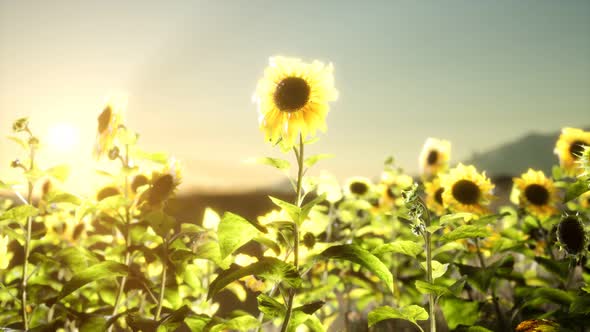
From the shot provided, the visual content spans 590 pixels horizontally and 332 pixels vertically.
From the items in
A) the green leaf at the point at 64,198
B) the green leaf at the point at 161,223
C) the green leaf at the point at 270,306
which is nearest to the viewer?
the green leaf at the point at 270,306

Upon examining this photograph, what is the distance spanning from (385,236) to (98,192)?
2.17m

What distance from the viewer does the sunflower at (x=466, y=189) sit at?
2.24m

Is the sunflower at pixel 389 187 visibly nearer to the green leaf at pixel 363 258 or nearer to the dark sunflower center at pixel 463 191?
the dark sunflower center at pixel 463 191

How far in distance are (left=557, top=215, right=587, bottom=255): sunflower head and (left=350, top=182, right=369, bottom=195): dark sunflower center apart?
2.30 metres

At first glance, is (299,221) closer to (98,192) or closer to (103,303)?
(98,192)

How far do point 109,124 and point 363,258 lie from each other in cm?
114

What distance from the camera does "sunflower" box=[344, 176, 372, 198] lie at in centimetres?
375

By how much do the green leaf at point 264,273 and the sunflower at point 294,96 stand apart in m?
0.45

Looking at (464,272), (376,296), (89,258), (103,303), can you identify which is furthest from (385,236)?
(89,258)

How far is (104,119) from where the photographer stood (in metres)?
1.75

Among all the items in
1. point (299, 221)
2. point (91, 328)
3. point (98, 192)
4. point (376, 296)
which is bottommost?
point (376, 296)

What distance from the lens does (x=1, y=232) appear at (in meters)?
1.72

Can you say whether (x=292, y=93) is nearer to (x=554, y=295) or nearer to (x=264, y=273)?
(x=264, y=273)

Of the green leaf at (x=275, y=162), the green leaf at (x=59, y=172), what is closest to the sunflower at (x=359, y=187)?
the green leaf at (x=59, y=172)
